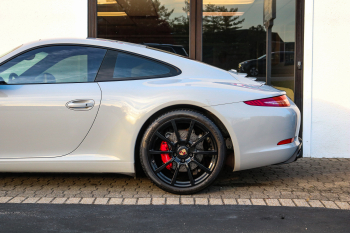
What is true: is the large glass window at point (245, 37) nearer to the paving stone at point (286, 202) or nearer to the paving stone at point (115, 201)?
the paving stone at point (286, 202)

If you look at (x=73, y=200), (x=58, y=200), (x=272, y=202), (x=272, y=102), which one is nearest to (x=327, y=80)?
(x=272, y=102)

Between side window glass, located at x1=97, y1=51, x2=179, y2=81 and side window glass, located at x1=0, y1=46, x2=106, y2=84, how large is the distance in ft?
0.30

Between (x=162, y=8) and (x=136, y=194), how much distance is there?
12.0ft

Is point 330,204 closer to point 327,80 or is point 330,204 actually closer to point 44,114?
point 44,114

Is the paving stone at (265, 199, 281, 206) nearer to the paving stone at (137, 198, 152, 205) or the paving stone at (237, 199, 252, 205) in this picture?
the paving stone at (237, 199, 252, 205)

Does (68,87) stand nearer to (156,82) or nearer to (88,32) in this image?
(156,82)

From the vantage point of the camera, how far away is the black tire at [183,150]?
3.77 meters

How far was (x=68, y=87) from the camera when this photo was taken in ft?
12.7

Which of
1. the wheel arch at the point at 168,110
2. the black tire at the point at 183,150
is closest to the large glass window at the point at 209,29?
the wheel arch at the point at 168,110

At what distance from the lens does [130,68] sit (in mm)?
4004

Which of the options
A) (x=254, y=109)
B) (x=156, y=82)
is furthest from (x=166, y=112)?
(x=254, y=109)

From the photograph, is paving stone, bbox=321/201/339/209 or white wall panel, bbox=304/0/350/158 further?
white wall panel, bbox=304/0/350/158

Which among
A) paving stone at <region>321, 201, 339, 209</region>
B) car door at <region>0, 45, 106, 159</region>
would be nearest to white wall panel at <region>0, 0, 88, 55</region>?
car door at <region>0, 45, 106, 159</region>

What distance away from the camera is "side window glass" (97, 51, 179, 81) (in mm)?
3971
